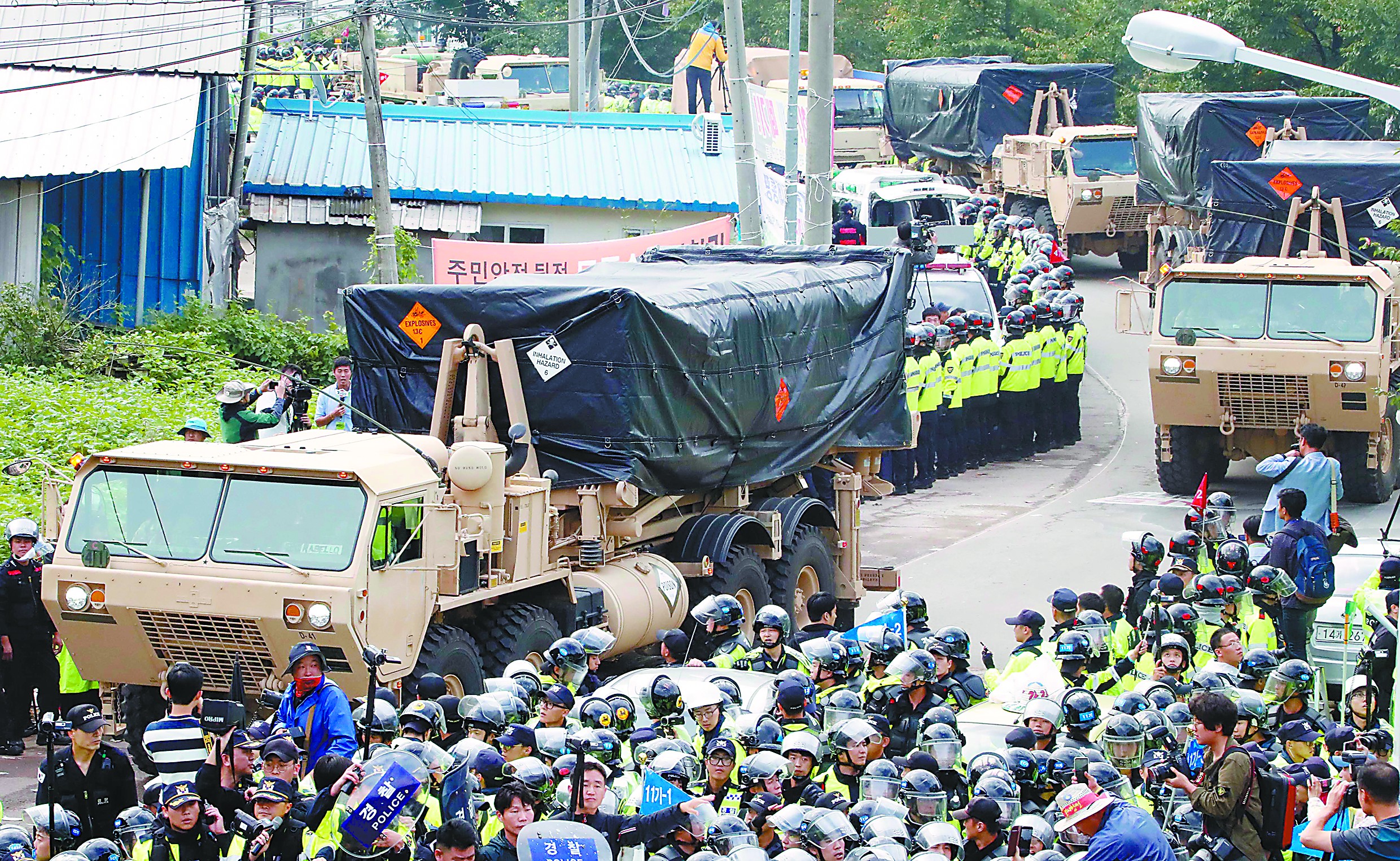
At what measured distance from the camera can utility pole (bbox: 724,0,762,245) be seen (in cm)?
1925

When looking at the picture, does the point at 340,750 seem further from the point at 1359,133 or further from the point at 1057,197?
the point at 1057,197

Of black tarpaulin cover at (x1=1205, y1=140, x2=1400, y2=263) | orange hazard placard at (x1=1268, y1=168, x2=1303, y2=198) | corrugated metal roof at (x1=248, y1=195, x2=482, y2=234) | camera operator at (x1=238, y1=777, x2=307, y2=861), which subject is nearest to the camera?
camera operator at (x1=238, y1=777, x2=307, y2=861)

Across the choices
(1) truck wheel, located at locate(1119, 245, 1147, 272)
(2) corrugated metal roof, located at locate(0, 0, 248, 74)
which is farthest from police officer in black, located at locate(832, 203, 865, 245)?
(2) corrugated metal roof, located at locate(0, 0, 248, 74)

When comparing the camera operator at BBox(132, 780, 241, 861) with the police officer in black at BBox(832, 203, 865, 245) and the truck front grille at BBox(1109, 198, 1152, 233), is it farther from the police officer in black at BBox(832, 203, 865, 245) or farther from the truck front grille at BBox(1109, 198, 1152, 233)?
the truck front grille at BBox(1109, 198, 1152, 233)

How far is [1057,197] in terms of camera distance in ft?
110

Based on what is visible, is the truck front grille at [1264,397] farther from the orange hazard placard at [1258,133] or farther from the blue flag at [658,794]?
the blue flag at [658,794]

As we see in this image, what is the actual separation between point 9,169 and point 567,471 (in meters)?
9.32

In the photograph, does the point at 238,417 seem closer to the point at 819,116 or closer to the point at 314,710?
the point at 314,710

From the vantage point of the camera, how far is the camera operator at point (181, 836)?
7.48 meters

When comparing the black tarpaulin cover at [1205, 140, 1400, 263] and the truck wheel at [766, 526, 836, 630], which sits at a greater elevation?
the black tarpaulin cover at [1205, 140, 1400, 263]

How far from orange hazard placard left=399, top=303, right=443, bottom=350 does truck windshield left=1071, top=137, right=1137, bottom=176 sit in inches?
867

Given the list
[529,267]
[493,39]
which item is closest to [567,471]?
[529,267]

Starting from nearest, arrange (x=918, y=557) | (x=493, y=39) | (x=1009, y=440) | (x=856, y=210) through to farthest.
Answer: (x=918, y=557)
(x=1009, y=440)
(x=856, y=210)
(x=493, y=39)

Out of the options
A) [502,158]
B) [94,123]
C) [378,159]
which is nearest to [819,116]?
[378,159]
